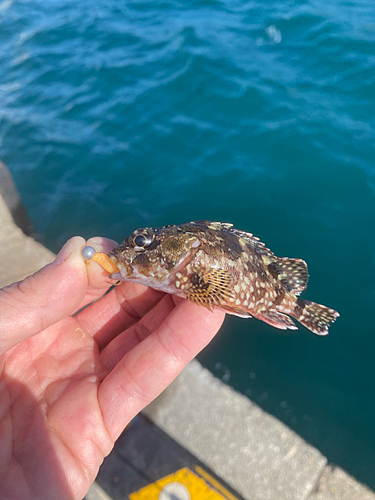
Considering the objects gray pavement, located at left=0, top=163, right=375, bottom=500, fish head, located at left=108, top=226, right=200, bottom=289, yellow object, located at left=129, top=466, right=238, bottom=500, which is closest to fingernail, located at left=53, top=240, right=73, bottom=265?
fish head, located at left=108, top=226, right=200, bottom=289

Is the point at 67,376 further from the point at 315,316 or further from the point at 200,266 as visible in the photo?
the point at 315,316

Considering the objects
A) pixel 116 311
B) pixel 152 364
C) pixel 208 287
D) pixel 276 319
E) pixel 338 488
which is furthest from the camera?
pixel 116 311

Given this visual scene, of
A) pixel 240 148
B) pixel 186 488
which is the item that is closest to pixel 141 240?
pixel 186 488

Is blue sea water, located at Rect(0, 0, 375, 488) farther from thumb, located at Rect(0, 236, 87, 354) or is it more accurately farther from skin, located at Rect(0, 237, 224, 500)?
thumb, located at Rect(0, 236, 87, 354)

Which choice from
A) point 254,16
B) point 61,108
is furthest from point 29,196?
point 254,16

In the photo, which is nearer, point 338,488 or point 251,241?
point 338,488

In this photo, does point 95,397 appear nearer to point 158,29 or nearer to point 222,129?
point 222,129

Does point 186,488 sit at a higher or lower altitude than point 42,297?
lower
